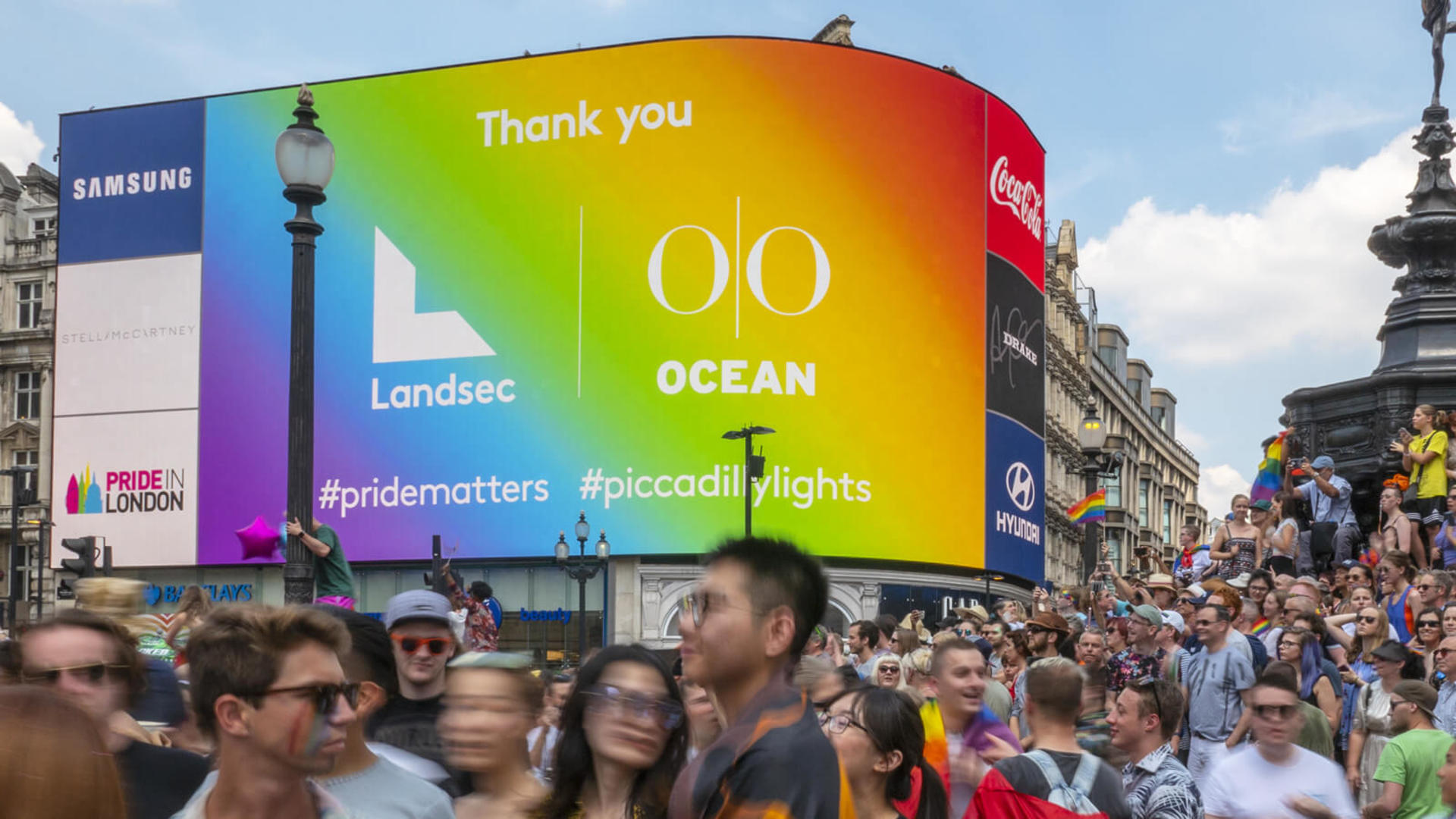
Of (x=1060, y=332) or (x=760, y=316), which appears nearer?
(x=760, y=316)

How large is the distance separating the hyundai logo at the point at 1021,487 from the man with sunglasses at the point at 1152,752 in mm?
39871

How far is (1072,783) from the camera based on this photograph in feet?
17.0

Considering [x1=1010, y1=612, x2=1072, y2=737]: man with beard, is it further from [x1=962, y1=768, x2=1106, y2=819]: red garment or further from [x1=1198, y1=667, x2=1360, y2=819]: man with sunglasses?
[x1=962, y1=768, x2=1106, y2=819]: red garment

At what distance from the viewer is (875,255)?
140 feet

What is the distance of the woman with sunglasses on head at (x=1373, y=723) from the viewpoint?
8977 millimetres

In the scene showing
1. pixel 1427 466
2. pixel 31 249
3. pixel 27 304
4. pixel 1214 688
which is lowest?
pixel 1214 688

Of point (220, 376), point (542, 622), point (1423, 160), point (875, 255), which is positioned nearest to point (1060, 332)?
point (875, 255)

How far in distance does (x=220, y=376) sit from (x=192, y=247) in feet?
14.2

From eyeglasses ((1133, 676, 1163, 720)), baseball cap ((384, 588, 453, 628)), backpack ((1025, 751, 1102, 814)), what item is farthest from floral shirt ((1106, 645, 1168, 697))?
baseball cap ((384, 588, 453, 628))

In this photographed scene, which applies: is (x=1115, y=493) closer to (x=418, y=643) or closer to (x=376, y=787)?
(x=418, y=643)

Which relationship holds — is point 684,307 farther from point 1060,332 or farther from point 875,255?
point 1060,332

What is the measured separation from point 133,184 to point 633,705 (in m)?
49.4

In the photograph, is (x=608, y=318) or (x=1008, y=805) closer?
(x=1008, y=805)

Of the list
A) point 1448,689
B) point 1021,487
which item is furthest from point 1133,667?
point 1021,487
